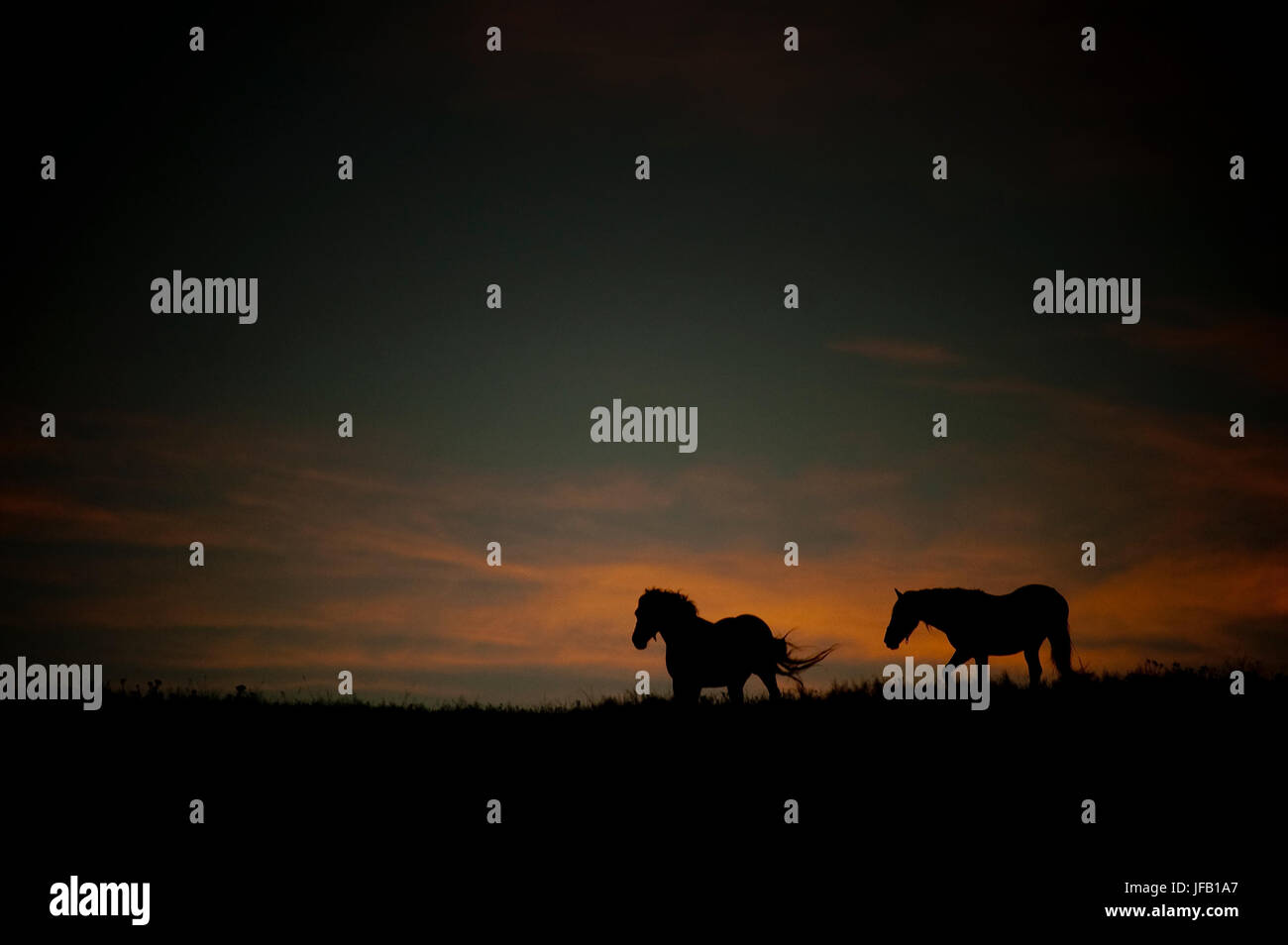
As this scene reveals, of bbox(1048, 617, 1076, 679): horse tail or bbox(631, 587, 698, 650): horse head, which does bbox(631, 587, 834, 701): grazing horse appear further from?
bbox(1048, 617, 1076, 679): horse tail

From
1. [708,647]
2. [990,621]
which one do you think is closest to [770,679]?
[708,647]

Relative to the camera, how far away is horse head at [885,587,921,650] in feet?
64.0

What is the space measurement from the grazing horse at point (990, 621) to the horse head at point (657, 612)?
3.41m

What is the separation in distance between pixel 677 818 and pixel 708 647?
697cm

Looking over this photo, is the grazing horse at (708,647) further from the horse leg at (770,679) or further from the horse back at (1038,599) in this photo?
the horse back at (1038,599)

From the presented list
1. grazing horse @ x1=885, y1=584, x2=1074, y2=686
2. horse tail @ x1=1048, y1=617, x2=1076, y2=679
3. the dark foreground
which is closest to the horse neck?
grazing horse @ x1=885, y1=584, x2=1074, y2=686

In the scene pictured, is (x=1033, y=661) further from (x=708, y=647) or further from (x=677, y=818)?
(x=677, y=818)

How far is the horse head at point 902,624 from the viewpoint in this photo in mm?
19500

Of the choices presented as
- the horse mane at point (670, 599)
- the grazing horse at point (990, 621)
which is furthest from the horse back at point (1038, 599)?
the horse mane at point (670, 599)

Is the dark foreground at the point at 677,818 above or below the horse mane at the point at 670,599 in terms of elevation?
below

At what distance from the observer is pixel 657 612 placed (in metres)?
20.1

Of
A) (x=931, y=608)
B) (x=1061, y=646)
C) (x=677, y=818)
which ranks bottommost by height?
(x=677, y=818)
